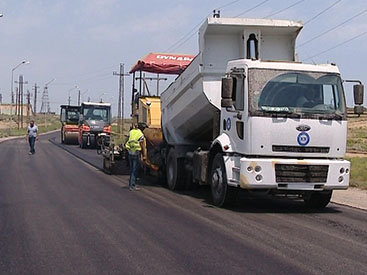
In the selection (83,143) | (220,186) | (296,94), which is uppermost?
(296,94)

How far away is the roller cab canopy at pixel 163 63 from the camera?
18641 millimetres

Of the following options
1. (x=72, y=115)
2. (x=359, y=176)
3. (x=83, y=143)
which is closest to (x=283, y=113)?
(x=359, y=176)

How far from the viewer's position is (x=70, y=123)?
4425cm

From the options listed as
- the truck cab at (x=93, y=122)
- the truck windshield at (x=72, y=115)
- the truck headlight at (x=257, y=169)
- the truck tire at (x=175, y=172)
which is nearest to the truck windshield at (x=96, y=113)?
the truck cab at (x=93, y=122)

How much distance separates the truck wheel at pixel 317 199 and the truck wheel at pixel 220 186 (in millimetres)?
1708

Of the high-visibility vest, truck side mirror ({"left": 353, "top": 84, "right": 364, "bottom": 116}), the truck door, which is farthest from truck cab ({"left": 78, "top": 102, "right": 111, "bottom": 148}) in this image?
truck side mirror ({"left": 353, "top": 84, "right": 364, "bottom": 116})

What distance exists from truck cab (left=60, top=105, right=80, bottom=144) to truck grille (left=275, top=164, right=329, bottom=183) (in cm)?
3317

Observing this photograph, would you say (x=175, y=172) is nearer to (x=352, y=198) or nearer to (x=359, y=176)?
(x=352, y=198)

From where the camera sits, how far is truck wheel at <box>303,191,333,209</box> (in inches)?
503

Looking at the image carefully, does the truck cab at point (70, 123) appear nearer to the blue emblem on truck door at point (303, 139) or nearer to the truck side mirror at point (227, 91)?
the truck side mirror at point (227, 91)

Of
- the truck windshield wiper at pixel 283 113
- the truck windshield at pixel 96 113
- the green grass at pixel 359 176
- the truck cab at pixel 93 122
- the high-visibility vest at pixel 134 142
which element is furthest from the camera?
the truck windshield at pixel 96 113

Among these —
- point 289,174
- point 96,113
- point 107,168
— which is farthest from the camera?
point 96,113

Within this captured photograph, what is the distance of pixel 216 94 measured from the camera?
518 inches

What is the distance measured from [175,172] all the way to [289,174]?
470 cm
